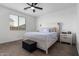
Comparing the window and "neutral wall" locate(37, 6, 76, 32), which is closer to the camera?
"neutral wall" locate(37, 6, 76, 32)

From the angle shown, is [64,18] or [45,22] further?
[45,22]

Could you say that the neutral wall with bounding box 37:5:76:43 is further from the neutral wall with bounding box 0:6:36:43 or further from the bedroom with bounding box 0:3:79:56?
the neutral wall with bounding box 0:6:36:43

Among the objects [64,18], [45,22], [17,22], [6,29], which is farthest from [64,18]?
[6,29]

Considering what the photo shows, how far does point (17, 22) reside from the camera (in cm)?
470

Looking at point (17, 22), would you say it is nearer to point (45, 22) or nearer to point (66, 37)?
point (45, 22)

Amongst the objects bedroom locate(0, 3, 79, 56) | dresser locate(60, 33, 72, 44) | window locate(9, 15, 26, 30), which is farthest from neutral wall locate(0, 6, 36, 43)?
dresser locate(60, 33, 72, 44)

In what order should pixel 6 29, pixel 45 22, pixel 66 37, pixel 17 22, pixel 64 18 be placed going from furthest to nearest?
1. pixel 45 22
2. pixel 17 22
3. pixel 64 18
4. pixel 6 29
5. pixel 66 37

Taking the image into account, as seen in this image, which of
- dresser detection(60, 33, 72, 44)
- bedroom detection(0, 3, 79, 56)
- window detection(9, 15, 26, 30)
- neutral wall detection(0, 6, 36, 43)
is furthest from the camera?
window detection(9, 15, 26, 30)

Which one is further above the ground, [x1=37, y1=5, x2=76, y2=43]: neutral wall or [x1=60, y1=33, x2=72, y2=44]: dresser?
[x1=37, y1=5, x2=76, y2=43]: neutral wall

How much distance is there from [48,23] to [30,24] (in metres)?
1.84

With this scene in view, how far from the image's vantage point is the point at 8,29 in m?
3.92

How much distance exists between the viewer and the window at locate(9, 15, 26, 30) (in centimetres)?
430

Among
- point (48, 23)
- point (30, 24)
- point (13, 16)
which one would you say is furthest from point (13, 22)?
point (48, 23)

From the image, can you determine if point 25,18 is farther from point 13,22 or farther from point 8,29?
point 8,29
